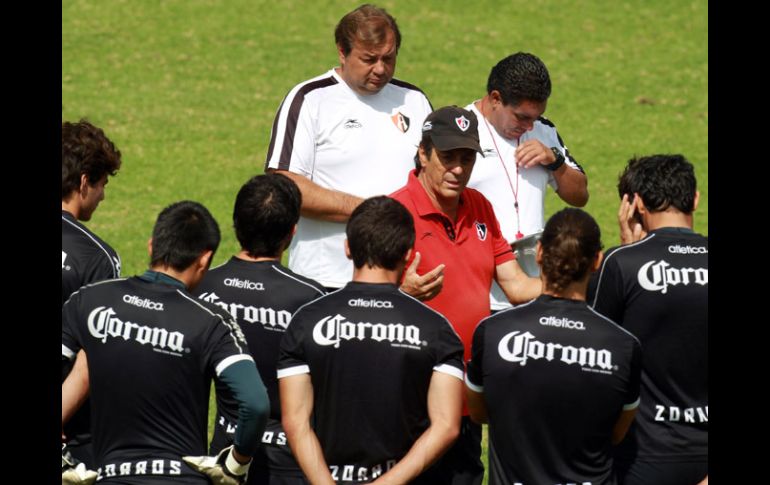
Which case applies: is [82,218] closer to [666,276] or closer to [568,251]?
[568,251]

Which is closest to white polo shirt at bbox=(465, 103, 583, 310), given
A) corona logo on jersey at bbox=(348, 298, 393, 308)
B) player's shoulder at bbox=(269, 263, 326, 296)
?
player's shoulder at bbox=(269, 263, 326, 296)

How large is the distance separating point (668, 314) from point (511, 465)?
1.16m

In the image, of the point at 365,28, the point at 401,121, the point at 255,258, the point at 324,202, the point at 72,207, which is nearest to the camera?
the point at 255,258

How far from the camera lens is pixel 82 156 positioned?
6.50 metres

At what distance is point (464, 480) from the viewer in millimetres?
6156

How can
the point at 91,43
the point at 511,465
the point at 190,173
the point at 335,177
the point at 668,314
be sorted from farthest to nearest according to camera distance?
the point at 91,43 < the point at 190,173 < the point at 335,177 < the point at 668,314 < the point at 511,465

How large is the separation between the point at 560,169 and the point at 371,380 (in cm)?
266

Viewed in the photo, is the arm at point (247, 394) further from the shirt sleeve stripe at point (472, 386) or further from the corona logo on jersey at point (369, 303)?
the shirt sleeve stripe at point (472, 386)

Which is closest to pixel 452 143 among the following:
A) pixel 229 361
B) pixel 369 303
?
pixel 369 303

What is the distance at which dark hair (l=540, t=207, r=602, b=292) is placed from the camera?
548 centimetres
